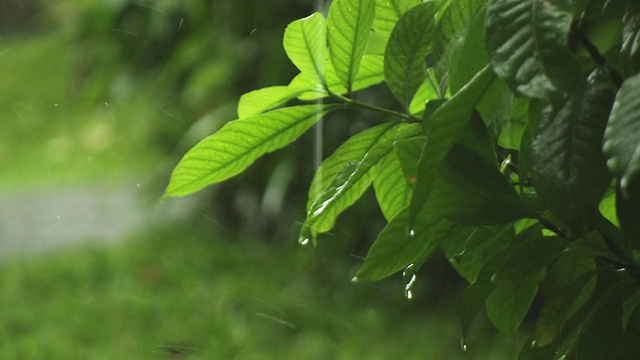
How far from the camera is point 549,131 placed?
0.96 ft

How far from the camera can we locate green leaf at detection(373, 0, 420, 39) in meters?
0.40

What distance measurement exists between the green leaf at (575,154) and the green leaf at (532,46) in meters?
0.03

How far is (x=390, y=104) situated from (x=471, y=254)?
1.66 m

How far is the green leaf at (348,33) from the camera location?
1.23 feet

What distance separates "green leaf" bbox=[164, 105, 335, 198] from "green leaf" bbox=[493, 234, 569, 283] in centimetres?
12

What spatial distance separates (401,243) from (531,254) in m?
0.05

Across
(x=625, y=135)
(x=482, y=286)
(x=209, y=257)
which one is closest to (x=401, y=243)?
(x=482, y=286)

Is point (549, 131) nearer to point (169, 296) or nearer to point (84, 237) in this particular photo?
point (169, 296)

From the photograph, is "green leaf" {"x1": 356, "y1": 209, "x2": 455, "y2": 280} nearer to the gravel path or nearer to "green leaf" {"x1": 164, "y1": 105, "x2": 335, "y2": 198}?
"green leaf" {"x1": 164, "y1": 105, "x2": 335, "y2": 198}

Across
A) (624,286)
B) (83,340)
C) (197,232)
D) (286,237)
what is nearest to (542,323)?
(624,286)

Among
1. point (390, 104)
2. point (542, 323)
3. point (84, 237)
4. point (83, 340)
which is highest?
point (542, 323)

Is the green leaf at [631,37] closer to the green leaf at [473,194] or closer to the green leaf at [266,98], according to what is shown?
the green leaf at [473,194]

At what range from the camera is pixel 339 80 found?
0.42 metres

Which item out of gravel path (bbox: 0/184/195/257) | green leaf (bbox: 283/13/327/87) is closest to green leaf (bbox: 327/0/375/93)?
green leaf (bbox: 283/13/327/87)
